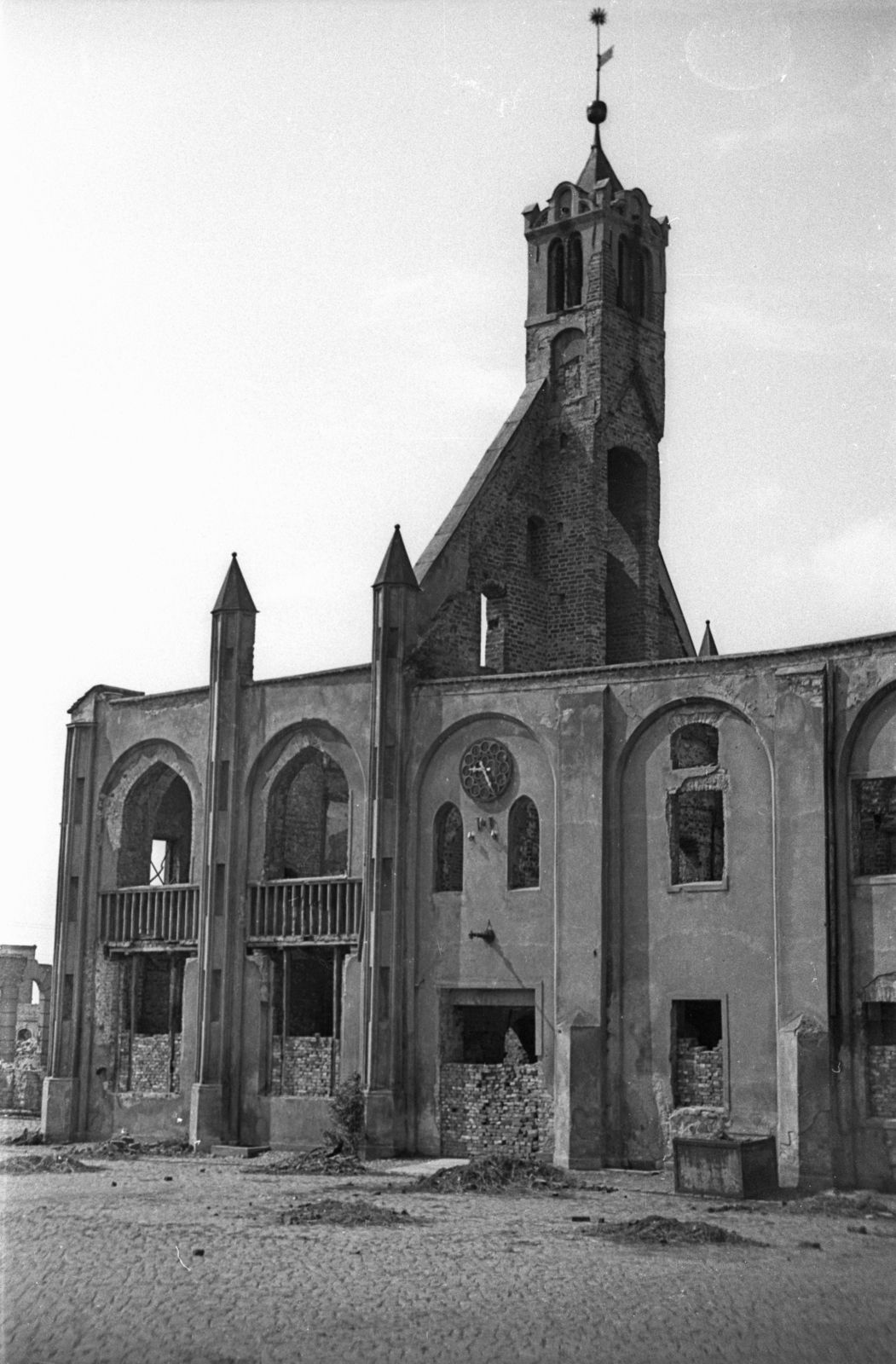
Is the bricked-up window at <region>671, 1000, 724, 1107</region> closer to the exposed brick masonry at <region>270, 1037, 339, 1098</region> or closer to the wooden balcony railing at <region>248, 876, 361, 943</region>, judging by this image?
the wooden balcony railing at <region>248, 876, 361, 943</region>

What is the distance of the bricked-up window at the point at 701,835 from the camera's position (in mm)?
27422

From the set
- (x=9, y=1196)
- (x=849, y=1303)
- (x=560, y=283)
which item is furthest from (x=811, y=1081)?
(x=560, y=283)

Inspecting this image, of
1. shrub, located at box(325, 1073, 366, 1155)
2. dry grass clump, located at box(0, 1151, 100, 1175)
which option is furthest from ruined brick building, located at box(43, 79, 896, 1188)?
dry grass clump, located at box(0, 1151, 100, 1175)

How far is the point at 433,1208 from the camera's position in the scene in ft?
73.0

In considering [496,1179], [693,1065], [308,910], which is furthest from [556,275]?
[496,1179]

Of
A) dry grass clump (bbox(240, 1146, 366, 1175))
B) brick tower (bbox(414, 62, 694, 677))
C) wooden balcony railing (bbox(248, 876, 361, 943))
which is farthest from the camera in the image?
brick tower (bbox(414, 62, 694, 677))

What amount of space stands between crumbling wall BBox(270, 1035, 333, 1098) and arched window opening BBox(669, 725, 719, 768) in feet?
27.1

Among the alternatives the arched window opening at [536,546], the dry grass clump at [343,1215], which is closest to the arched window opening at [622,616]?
the arched window opening at [536,546]

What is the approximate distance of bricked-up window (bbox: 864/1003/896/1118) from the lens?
2380 cm

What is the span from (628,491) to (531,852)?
10.3m

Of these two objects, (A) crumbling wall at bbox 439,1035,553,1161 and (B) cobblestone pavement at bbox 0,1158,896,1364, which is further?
(A) crumbling wall at bbox 439,1035,553,1161

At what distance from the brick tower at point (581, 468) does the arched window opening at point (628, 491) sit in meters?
0.03

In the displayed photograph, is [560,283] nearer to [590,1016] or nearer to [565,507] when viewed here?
[565,507]

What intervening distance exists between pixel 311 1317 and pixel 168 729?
61.0 ft
